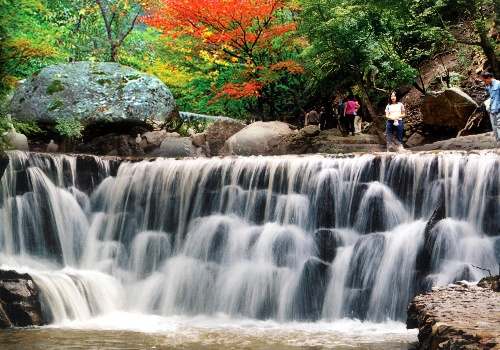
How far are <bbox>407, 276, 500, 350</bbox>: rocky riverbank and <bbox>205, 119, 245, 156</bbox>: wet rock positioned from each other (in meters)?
12.6

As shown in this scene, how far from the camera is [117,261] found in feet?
42.4

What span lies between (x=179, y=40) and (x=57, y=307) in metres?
14.4

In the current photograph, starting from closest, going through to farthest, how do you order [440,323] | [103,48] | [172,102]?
[440,323]
[172,102]
[103,48]

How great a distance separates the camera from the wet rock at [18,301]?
32.2ft

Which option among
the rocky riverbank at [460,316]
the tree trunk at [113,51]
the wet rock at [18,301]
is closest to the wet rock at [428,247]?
the rocky riverbank at [460,316]

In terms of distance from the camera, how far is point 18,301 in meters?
9.96

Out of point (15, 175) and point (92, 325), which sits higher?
point (15, 175)

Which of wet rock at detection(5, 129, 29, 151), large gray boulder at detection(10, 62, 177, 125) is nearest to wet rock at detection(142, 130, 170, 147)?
large gray boulder at detection(10, 62, 177, 125)

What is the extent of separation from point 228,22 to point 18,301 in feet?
43.6

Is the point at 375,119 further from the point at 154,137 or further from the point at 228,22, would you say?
the point at 154,137

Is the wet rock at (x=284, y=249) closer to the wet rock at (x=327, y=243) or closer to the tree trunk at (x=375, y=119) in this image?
the wet rock at (x=327, y=243)

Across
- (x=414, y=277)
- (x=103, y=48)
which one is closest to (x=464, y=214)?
(x=414, y=277)

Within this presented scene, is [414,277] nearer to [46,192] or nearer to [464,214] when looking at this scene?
[464,214]

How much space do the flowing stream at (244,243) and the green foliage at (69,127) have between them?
4.18 metres
